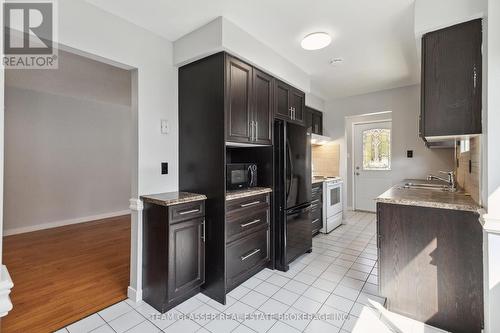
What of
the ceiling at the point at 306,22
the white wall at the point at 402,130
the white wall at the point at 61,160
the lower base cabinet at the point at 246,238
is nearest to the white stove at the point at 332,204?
the white wall at the point at 402,130

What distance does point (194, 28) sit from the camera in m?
2.29

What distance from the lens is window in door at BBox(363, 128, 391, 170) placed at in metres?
5.21

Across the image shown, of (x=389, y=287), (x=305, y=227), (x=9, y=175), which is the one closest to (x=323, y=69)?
(x=305, y=227)

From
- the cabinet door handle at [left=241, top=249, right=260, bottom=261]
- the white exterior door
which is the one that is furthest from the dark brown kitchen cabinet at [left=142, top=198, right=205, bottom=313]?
the white exterior door

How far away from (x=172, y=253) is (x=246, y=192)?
86 centimetres

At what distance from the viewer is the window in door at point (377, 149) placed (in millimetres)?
5215

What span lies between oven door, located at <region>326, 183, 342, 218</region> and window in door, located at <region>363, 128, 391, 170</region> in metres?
1.47

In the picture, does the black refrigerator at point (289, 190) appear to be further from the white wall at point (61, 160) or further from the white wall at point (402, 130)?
the white wall at point (61, 160)

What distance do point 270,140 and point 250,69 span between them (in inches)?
30.6

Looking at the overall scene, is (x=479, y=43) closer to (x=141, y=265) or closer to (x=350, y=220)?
(x=141, y=265)

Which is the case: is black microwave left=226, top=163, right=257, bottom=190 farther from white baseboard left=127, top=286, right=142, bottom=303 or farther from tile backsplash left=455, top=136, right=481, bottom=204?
tile backsplash left=455, top=136, right=481, bottom=204


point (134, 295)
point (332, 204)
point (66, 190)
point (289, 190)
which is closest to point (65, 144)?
point (66, 190)

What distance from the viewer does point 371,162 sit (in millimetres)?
5410

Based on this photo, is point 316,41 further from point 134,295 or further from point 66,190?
point 66,190
